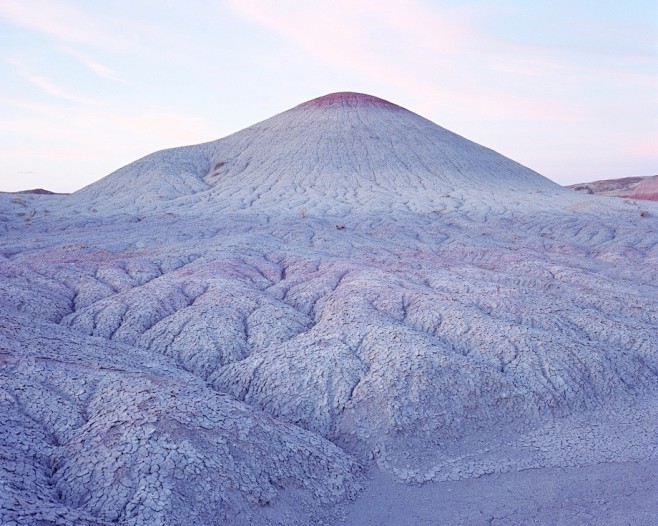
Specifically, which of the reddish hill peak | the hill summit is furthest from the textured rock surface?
the reddish hill peak

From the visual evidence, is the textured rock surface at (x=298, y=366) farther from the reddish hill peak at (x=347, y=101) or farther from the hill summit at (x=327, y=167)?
the reddish hill peak at (x=347, y=101)

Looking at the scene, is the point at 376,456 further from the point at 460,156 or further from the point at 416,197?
the point at 460,156

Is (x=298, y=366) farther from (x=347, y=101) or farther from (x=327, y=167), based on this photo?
(x=347, y=101)

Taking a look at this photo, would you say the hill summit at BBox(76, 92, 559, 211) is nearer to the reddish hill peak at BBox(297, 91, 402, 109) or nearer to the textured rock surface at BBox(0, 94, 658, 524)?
the reddish hill peak at BBox(297, 91, 402, 109)

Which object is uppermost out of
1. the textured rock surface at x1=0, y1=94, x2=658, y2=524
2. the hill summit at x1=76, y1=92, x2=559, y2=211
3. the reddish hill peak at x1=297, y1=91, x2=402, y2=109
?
the reddish hill peak at x1=297, y1=91, x2=402, y2=109

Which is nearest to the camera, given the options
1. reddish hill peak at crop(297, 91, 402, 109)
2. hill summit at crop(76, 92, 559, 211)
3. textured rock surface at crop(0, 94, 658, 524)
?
textured rock surface at crop(0, 94, 658, 524)

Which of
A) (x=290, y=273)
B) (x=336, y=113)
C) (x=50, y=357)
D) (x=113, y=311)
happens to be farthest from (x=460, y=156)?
(x=50, y=357)

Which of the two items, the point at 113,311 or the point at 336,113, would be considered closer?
the point at 113,311

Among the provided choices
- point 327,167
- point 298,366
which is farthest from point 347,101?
point 298,366
